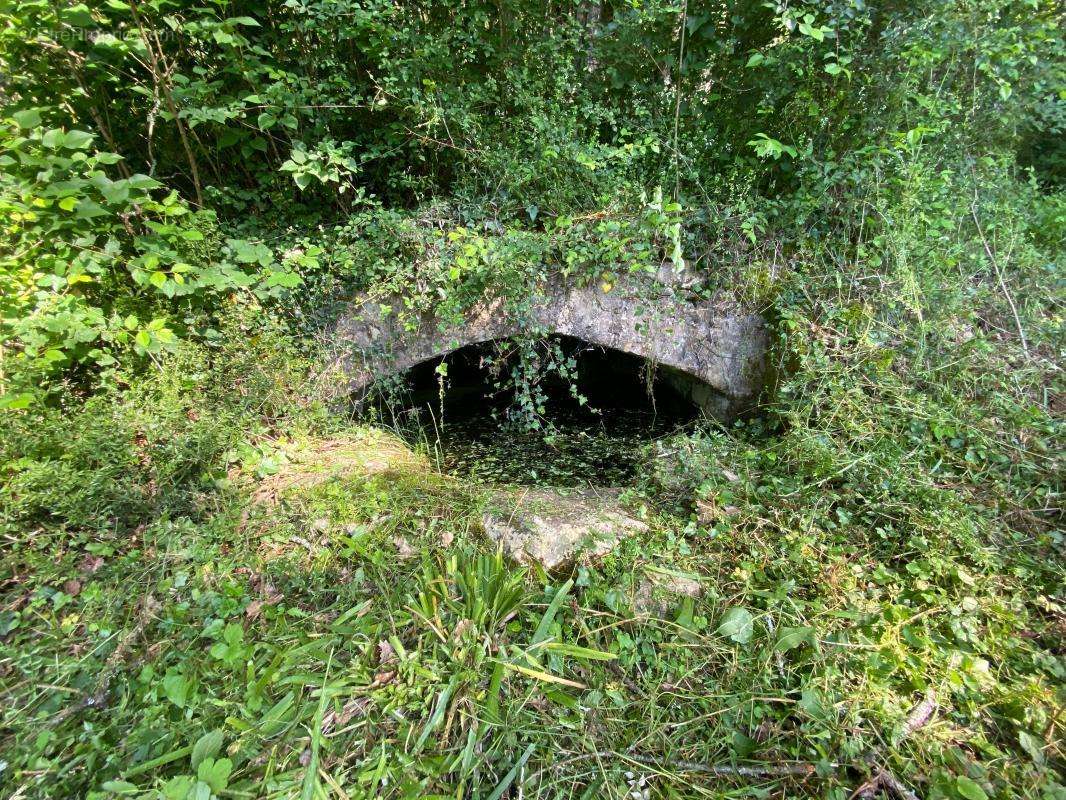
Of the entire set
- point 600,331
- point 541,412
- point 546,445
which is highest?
point 600,331

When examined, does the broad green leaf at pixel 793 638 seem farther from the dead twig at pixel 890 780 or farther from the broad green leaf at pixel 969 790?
the broad green leaf at pixel 969 790

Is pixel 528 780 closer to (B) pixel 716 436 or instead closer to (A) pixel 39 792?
(A) pixel 39 792

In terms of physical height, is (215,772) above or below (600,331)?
below

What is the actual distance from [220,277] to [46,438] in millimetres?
1101

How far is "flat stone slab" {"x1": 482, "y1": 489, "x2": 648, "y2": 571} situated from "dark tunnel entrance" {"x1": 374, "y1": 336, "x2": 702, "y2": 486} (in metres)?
0.53

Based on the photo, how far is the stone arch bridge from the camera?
3.25 metres

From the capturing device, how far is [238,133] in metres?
2.80

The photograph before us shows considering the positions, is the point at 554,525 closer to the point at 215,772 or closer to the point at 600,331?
the point at 215,772

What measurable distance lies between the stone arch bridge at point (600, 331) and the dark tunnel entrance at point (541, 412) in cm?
16

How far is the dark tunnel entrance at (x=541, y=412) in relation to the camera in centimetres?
330

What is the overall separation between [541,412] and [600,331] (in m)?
0.79

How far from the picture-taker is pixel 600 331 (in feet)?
11.4

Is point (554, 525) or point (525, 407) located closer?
point (554, 525)

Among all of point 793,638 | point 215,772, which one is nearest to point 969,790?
Answer: point 793,638
